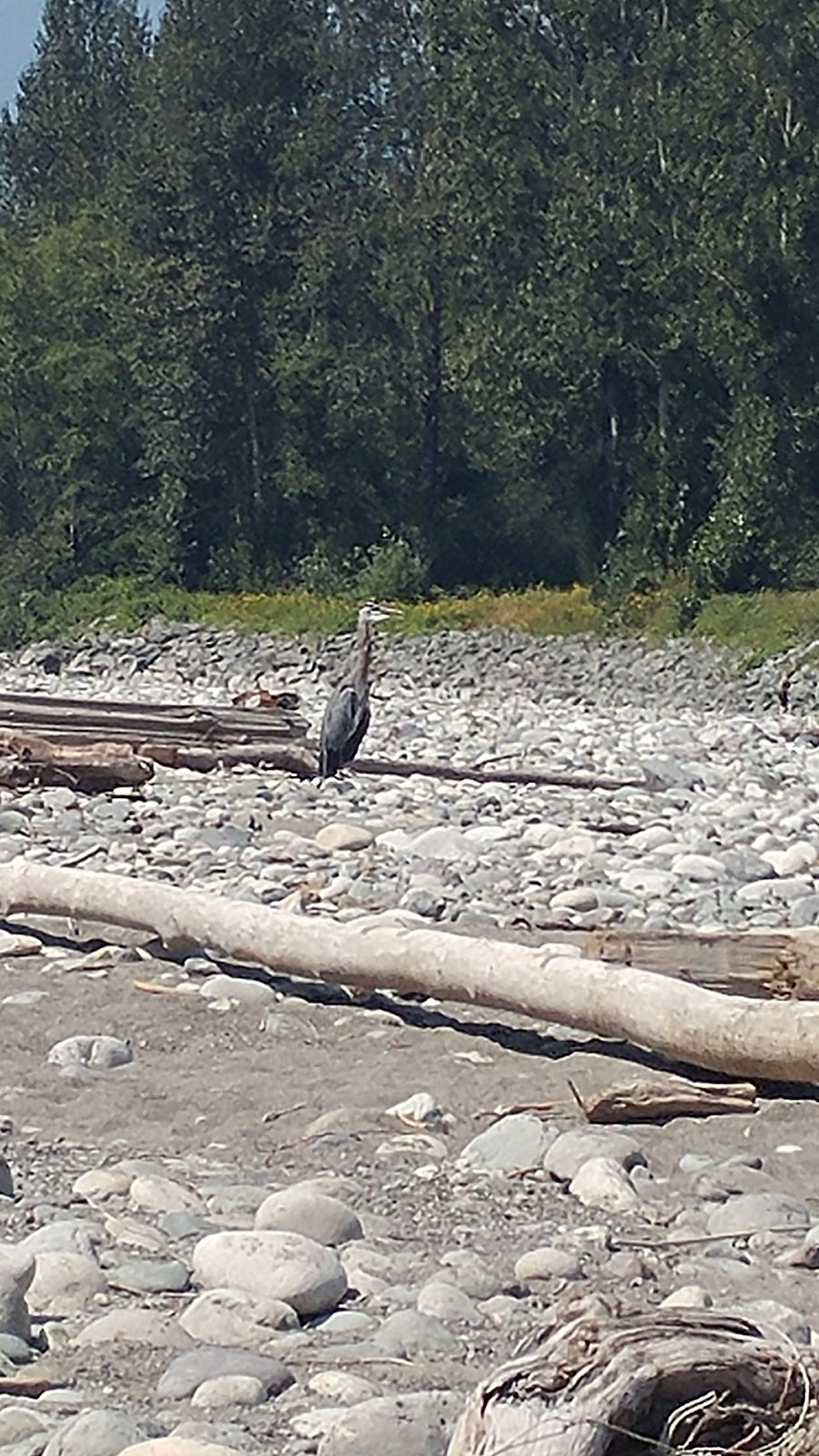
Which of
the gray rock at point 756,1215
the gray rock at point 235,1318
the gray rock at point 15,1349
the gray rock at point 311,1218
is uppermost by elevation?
the gray rock at point 15,1349

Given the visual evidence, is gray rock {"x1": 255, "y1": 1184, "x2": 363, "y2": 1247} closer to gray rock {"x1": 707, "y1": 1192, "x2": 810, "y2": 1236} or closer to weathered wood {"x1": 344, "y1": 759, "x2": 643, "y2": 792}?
gray rock {"x1": 707, "y1": 1192, "x2": 810, "y2": 1236}

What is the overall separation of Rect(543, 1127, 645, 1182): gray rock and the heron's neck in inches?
376

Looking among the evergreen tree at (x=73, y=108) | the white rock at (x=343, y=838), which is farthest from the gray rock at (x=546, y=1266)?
the evergreen tree at (x=73, y=108)

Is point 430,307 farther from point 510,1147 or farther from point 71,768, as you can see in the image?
point 510,1147

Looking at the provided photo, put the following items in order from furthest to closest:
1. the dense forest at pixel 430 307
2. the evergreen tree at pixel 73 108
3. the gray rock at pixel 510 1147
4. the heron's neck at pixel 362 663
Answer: the evergreen tree at pixel 73 108 → the dense forest at pixel 430 307 → the heron's neck at pixel 362 663 → the gray rock at pixel 510 1147

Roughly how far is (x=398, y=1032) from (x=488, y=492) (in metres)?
39.7

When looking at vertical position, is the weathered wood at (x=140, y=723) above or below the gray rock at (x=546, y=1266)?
below

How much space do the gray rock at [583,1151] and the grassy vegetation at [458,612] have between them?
77.9 ft

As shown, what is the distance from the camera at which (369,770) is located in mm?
16031

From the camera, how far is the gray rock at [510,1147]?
6117 mm

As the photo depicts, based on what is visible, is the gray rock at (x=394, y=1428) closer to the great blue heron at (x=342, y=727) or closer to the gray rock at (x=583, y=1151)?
the gray rock at (x=583, y=1151)

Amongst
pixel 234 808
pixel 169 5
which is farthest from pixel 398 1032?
pixel 169 5

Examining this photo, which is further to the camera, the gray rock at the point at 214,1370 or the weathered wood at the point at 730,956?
the weathered wood at the point at 730,956

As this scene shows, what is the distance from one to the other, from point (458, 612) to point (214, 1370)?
33003mm
